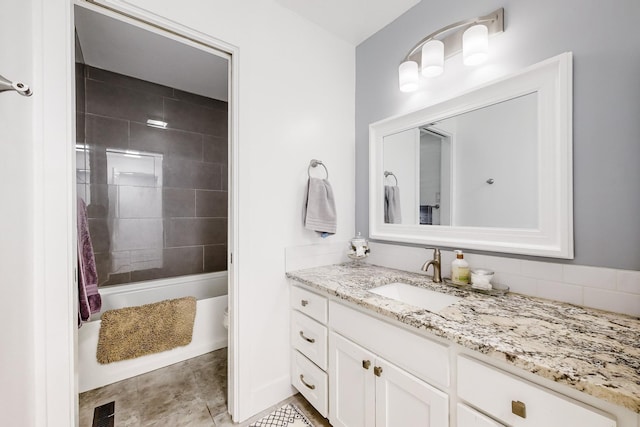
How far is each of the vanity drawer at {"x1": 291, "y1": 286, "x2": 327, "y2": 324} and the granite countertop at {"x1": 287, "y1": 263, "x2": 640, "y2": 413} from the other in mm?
149

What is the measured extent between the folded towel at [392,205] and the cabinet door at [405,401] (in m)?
0.92

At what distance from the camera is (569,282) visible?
1.07 m

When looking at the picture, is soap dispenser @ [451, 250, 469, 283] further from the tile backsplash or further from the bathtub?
the bathtub

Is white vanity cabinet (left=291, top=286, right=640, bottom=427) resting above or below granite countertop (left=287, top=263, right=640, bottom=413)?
below

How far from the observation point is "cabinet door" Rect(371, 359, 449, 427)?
2.90ft

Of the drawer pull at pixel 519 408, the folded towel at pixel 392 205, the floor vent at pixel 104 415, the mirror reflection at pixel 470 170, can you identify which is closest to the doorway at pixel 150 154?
the floor vent at pixel 104 415

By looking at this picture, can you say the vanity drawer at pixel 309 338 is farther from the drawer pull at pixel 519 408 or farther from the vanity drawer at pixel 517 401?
the drawer pull at pixel 519 408

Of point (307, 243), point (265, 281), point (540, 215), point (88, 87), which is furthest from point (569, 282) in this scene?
point (88, 87)

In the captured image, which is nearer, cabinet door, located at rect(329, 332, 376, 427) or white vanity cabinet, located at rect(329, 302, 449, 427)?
white vanity cabinet, located at rect(329, 302, 449, 427)

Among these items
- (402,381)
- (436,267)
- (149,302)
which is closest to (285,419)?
(402,381)

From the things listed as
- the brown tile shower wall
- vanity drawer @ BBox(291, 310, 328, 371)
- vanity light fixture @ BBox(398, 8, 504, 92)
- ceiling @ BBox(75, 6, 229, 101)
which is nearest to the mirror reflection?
vanity light fixture @ BBox(398, 8, 504, 92)

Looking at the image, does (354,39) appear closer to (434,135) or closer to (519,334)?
(434,135)

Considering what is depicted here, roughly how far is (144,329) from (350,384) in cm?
158

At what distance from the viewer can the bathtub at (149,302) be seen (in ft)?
5.74
